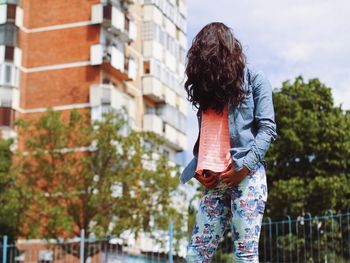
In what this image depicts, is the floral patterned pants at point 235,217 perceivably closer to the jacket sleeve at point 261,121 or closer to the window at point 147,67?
the jacket sleeve at point 261,121

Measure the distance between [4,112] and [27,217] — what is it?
10292 millimetres

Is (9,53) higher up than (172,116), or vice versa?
(9,53)

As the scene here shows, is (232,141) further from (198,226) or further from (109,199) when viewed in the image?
(109,199)

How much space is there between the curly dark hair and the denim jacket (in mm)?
59

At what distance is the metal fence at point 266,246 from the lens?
13.2 m

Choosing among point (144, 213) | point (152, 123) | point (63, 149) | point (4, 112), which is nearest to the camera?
point (144, 213)

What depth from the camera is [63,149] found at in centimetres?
2270

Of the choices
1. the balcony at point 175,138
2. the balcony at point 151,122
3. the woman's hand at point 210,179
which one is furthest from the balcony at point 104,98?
the woman's hand at point 210,179

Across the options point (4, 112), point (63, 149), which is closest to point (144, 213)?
point (63, 149)

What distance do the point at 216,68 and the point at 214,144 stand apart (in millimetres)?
394

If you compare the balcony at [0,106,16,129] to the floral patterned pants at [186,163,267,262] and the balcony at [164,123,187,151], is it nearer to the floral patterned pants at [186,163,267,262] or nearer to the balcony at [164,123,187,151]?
the balcony at [164,123,187,151]

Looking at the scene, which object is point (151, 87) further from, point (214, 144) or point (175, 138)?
point (214, 144)

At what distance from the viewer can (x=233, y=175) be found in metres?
3.65

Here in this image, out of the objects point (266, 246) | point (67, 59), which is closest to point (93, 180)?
point (266, 246)
